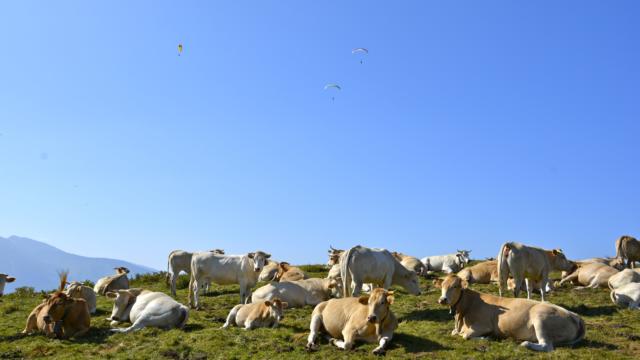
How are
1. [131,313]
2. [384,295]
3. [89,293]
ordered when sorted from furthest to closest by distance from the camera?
[89,293] → [131,313] → [384,295]

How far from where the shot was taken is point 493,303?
44.4 feet

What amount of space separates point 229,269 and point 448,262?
15685mm

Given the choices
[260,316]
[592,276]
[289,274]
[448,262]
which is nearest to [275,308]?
[260,316]

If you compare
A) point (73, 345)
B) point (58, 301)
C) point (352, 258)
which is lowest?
point (73, 345)

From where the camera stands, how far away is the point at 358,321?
42.2ft

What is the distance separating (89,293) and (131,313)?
3.80 meters

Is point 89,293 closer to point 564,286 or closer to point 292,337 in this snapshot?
point 292,337

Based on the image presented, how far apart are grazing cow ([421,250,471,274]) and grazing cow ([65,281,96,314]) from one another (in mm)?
17950

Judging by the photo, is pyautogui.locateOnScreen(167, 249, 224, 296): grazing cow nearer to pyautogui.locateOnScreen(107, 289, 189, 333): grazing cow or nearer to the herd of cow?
the herd of cow

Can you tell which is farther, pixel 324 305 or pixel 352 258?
pixel 352 258

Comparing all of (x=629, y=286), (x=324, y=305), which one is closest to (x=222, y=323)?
(x=324, y=305)

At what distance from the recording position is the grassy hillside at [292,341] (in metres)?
12.0

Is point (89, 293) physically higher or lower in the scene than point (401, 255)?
lower

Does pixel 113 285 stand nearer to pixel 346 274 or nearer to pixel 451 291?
pixel 346 274
